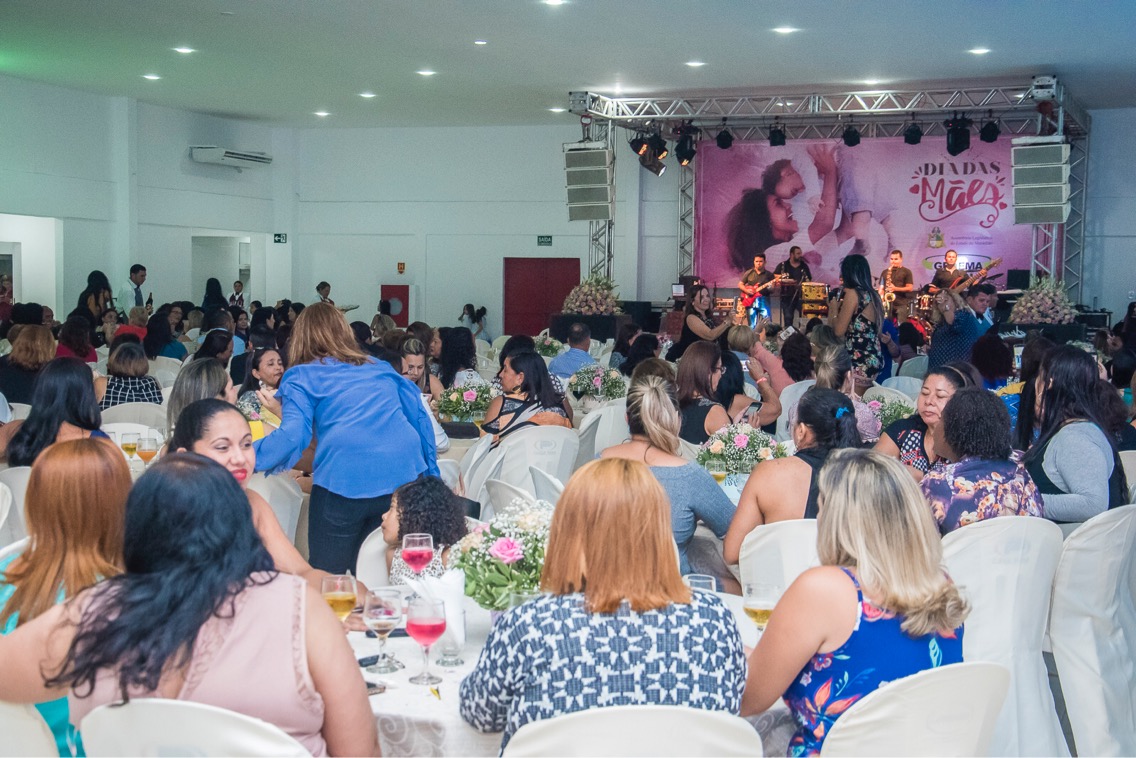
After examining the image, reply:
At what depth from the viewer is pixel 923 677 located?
241cm

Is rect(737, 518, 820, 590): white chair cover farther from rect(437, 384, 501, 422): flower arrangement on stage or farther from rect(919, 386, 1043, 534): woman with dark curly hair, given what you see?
rect(437, 384, 501, 422): flower arrangement on stage

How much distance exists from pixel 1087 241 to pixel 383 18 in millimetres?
11429

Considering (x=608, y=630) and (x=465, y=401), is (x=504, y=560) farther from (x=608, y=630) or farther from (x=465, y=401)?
(x=465, y=401)

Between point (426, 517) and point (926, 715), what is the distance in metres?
1.67

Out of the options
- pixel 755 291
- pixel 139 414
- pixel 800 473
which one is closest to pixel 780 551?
pixel 800 473

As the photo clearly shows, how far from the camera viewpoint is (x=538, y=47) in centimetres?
1290

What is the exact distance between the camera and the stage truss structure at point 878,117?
15.6 meters

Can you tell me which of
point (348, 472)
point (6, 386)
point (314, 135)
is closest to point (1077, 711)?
point (348, 472)

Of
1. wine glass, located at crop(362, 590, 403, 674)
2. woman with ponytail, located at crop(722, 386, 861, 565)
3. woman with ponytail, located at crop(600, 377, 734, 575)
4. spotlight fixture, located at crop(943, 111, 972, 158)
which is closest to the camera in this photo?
wine glass, located at crop(362, 590, 403, 674)

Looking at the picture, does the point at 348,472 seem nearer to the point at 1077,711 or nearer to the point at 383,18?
the point at 1077,711

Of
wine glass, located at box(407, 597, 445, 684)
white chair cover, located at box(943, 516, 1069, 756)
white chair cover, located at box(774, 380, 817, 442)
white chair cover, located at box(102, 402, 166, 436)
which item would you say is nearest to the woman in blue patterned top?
wine glass, located at box(407, 597, 445, 684)

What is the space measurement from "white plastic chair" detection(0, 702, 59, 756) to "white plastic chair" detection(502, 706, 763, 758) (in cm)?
101

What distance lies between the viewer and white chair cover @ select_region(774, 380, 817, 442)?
24.9 ft

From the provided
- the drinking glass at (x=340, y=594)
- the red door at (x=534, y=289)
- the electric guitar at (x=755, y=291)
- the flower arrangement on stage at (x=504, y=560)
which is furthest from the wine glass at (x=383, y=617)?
the red door at (x=534, y=289)
